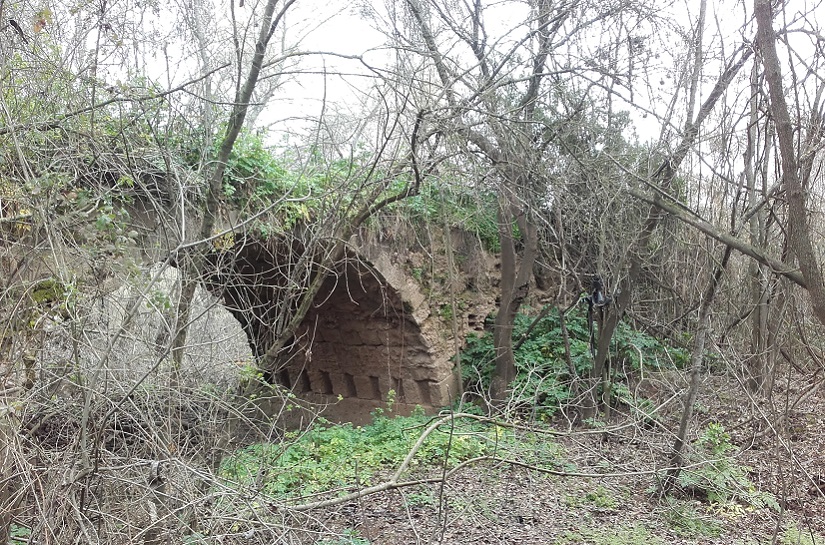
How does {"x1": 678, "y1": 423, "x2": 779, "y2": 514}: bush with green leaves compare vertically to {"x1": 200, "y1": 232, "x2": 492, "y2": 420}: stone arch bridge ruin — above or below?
→ below

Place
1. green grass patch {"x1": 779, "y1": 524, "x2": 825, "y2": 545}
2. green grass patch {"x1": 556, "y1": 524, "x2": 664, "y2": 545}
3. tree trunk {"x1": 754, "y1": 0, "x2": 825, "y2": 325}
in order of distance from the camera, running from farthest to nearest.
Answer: green grass patch {"x1": 556, "y1": 524, "x2": 664, "y2": 545} < green grass patch {"x1": 779, "y1": 524, "x2": 825, "y2": 545} < tree trunk {"x1": 754, "y1": 0, "x2": 825, "y2": 325}

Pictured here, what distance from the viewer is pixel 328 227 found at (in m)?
5.04

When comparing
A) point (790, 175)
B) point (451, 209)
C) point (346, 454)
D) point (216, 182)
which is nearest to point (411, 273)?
point (451, 209)

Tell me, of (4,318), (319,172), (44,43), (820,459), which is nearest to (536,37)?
(319,172)

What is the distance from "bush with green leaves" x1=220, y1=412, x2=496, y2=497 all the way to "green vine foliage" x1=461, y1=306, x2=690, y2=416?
1287mm

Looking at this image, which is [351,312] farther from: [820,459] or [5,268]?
→ [5,268]

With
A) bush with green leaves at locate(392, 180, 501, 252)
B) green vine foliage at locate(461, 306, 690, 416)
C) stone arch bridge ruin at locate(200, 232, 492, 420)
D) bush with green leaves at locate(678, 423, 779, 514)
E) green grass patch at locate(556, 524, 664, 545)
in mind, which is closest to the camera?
green grass patch at locate(556, 524, 664, 545)

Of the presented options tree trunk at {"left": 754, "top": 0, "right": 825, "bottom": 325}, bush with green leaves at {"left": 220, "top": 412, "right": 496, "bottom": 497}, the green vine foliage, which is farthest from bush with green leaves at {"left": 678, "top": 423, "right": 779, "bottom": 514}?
tree trunk at {"left": 754, "top": 0, "right": 825, "bottom": 325}

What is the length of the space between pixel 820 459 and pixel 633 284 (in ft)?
9.44

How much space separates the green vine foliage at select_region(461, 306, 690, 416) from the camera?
757 cm

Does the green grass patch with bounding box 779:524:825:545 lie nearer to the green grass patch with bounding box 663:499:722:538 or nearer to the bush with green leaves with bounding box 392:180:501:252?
the green grass patch with bounding box 663:499:722:538

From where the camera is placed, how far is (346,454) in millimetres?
5926

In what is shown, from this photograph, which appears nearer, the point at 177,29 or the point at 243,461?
the point at 243,461

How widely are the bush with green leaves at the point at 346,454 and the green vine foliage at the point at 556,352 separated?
4.22 ft
